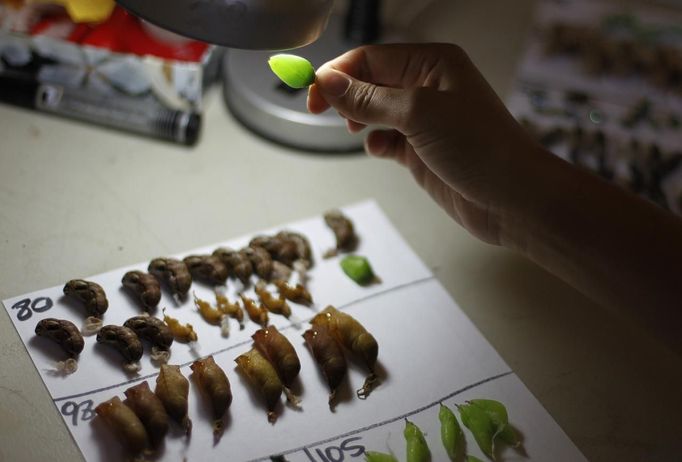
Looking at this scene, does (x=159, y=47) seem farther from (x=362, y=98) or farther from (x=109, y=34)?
(x=362, y=98)

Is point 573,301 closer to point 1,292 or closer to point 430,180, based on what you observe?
point 430,180

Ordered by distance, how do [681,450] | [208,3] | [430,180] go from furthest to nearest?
[430,180] < [681,450] < [208,3]

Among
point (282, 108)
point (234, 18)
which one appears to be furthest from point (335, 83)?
point (282, 108)

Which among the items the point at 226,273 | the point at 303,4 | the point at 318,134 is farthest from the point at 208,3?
the point at 318,134

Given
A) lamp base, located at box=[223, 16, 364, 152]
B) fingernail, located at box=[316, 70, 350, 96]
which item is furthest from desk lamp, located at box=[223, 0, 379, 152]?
fingernail, located at box=[316, 70, 350, 96]

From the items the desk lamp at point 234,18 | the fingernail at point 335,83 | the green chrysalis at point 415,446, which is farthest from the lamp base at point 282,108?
the green chrysalis at point 415,446

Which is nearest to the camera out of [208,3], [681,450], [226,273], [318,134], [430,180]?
[208,3]
